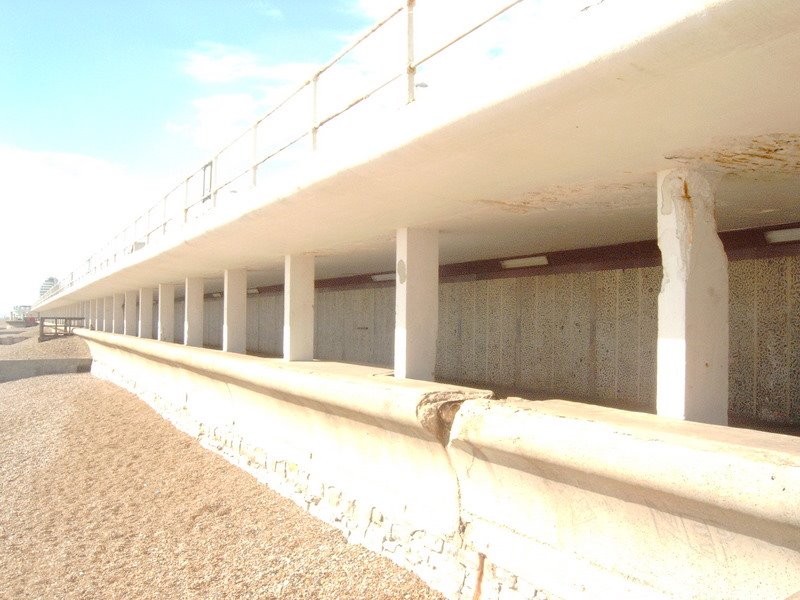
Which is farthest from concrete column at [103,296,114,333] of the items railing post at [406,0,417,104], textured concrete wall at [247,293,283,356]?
railing post at [406,0,417,104]

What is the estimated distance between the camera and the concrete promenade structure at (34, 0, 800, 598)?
3123 millimetres

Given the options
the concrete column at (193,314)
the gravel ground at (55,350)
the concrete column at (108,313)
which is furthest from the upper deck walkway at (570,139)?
the gravel ground at (55,350)

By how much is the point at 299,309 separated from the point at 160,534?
351 centimetres

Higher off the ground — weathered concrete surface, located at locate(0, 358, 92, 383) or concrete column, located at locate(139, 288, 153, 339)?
concrete column, located at locate(139, 288, 153, 339)

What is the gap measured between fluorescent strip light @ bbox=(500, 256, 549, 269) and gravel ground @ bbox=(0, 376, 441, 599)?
14.1ft

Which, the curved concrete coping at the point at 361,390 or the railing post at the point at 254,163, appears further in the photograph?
the railing post at the point at 254,163

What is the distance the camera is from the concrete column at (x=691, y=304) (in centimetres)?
429

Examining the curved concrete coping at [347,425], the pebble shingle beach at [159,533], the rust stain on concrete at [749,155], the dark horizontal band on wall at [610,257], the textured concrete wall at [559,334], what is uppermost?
→ the rust stain on concrete at [749,155]

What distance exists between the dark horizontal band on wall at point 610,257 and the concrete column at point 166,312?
27.4 feet

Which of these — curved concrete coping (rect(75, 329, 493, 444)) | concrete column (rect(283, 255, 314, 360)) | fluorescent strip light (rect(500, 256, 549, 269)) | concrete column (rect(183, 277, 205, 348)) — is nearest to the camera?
curved concrete coping (rect(75, 329, 493, 444))

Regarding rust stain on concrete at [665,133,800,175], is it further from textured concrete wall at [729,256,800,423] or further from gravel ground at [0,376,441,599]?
gravel ground at [0,376,441,599]

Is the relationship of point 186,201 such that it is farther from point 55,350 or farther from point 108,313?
point 55,350

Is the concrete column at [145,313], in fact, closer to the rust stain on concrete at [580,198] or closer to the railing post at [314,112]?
the railing post at [314,112]

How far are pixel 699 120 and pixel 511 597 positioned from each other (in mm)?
3295
